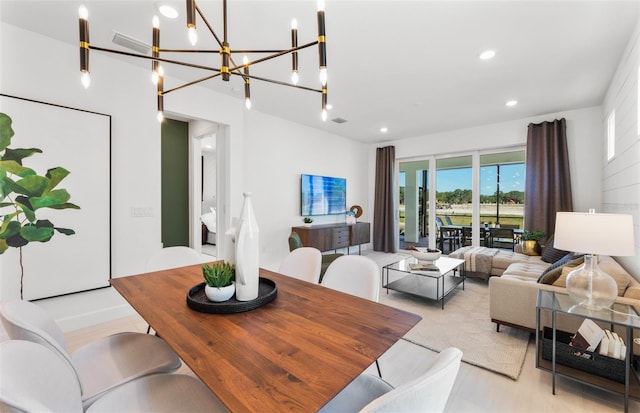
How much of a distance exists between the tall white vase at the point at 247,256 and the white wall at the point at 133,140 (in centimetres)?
228

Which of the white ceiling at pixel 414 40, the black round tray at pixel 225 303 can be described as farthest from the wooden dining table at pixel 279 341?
the white ceiling at pixel 414 40

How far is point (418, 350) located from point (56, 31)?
4098mm

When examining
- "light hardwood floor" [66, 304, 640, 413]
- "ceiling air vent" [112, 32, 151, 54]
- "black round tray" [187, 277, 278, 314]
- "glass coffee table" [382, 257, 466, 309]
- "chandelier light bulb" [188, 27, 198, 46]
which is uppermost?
"ceiling air vent" [112, 32, 151, 54]

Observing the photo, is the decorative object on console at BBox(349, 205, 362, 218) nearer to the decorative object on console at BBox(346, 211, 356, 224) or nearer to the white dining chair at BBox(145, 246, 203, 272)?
the decorative object on console at BBox(346, 211, 356, 224)

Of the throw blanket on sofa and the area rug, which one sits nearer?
the area rug

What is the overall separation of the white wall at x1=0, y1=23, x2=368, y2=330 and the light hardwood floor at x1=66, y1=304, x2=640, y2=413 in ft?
4.93

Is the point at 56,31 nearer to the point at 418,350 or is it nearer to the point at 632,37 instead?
the point at 418,350

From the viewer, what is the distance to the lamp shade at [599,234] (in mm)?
1684

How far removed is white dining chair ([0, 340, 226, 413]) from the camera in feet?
2.18

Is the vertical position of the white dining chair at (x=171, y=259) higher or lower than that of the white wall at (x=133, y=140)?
lower

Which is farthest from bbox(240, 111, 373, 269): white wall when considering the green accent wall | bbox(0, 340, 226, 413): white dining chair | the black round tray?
bbox(0, 340, 226, 413): white dining chair

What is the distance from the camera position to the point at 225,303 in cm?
128

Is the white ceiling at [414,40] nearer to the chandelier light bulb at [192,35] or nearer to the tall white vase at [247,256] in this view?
the chandelier light bulb at [192,35]

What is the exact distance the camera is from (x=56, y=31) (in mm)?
2324
